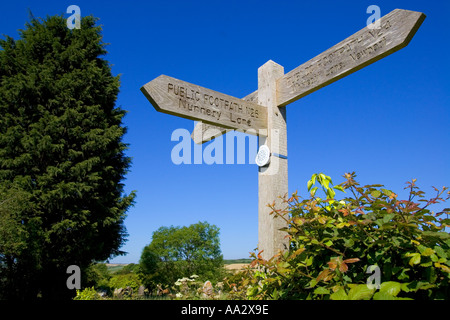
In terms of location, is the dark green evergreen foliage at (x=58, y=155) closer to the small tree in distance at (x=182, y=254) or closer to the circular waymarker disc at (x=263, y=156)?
the circular waymarker disc at (x=263, y=156)

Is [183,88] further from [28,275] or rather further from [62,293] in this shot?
[62,293]

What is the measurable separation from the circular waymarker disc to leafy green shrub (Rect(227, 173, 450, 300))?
1.11 m

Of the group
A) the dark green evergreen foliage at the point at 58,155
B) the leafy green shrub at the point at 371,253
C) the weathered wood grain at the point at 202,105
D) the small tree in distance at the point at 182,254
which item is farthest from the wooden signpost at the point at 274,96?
the small tree in distance at the point at 182,254

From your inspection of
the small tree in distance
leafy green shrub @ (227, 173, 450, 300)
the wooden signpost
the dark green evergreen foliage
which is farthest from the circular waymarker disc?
the small tree in distance

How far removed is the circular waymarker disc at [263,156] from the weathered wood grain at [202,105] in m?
0.20

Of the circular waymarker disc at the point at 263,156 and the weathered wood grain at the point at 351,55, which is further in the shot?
the circular waymarker disc at the point at 263,156

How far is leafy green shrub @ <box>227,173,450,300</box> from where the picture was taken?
1.15 meters

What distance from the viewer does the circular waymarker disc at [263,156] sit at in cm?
274

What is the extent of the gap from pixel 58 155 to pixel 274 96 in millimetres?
11673

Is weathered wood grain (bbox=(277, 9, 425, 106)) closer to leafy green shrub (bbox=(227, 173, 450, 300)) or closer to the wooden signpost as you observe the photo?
the wooden signpost

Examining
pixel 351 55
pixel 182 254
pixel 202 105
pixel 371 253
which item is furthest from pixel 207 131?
pixel 182 254

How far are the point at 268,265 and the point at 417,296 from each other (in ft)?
2.20

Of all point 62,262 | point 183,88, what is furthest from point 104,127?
point 183,88
